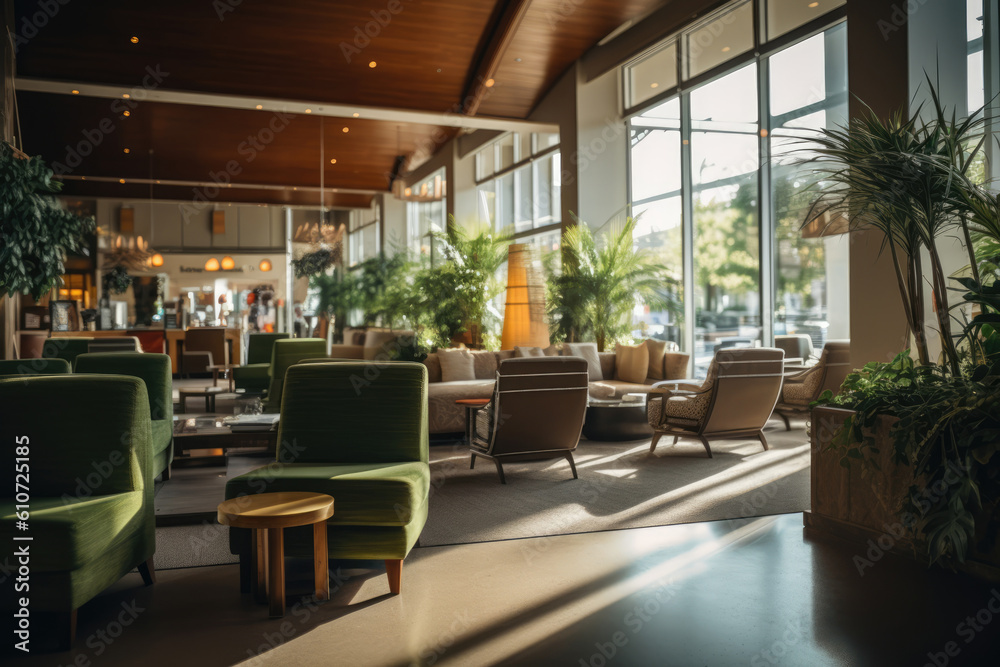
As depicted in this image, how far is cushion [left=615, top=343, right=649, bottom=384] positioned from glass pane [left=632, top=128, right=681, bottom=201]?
7.96ft

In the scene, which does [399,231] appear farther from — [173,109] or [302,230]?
[173,109]

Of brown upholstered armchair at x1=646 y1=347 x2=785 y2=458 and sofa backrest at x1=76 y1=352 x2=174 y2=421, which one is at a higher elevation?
sofa backrest at x1=76 y1=352 x2=174 y2=421

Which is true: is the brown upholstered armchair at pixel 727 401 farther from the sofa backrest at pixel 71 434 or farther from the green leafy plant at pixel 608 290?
the sofa backrest at pixel 71 434

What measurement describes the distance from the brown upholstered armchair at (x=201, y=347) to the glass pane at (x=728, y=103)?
30.2 feet

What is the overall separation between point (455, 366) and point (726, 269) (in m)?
3.65

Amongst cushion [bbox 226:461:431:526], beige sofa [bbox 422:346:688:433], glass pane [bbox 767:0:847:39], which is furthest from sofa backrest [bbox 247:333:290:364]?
glass pane [bbox 767:0:847:39]

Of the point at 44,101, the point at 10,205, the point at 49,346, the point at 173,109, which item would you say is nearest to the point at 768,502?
the point at 10,205

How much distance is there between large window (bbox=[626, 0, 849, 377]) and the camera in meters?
7.68

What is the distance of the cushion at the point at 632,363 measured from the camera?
8625mm

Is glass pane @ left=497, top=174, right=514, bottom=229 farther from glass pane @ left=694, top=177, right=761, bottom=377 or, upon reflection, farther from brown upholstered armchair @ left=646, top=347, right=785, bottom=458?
brown upholstered armchair @ left=646, top=347, right=785, bottom=458

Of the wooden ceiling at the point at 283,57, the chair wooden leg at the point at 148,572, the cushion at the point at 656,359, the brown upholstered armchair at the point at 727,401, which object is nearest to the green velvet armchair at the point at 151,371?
the chair wooden leg at the point at 148,572

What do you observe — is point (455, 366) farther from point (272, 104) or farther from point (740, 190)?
point (272, 104)

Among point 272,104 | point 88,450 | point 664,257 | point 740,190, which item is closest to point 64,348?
point 272,104

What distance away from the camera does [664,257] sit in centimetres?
997
